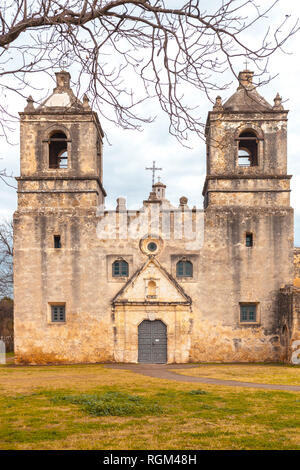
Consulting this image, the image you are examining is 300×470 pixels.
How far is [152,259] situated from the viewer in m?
22.8

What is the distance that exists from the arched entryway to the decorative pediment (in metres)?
1.17

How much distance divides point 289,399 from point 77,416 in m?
5.80

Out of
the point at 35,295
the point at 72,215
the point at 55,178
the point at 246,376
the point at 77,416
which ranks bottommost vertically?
the point at 246,376

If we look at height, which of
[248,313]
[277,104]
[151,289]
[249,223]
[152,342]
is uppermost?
[277,104]

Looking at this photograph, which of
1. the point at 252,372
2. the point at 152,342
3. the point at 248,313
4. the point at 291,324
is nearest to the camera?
the point at 252,372

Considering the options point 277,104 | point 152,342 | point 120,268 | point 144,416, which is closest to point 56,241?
point 120,268

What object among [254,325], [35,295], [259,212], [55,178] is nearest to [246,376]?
[254,325]

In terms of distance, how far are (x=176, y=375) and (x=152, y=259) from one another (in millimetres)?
6561

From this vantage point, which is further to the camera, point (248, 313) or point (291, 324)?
point (248, 313)

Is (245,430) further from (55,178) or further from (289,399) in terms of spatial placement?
(55,178)

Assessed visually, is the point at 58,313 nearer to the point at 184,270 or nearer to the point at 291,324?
the point at 184,270

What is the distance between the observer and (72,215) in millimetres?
22750

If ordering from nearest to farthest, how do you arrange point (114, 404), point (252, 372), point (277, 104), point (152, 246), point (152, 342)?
1. point (114, 404)
2. point (252, 372)
3. point (152, 342)
4. point (152, 246)
5. point (277, 104)

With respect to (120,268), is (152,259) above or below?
above
